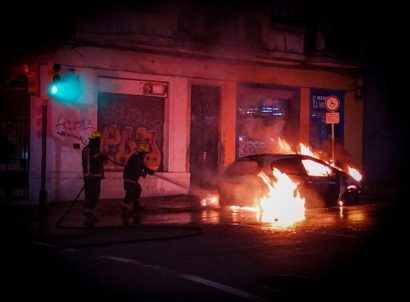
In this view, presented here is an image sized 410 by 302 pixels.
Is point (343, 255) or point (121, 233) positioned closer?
point (343, 255)

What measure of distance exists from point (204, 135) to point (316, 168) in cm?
543

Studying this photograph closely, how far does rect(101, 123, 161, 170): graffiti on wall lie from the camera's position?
725 inches

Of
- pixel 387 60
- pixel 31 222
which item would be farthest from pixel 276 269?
pixel 387 60

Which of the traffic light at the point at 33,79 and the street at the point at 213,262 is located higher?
the traffic light at the point at 33,79

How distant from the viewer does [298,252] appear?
30.3 feet

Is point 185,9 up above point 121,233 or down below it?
above

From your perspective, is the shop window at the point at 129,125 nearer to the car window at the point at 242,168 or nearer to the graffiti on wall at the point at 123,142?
the graffiti on wall at the point at 123,142

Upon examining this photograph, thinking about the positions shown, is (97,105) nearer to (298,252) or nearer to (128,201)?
(128,201)

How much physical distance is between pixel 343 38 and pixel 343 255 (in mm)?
15235

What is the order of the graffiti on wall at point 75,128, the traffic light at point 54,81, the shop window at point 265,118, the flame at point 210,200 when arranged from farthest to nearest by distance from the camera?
1. the shop window at point 265,118
2. the graffiti on wall at point 75,128
3. the flame at point 210,200
4. the traffic light at point 54,81

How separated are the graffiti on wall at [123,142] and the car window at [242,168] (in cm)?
424

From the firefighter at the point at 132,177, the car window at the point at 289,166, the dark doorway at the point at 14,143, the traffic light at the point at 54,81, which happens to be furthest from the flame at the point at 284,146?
the traffic light at the point at 54,81

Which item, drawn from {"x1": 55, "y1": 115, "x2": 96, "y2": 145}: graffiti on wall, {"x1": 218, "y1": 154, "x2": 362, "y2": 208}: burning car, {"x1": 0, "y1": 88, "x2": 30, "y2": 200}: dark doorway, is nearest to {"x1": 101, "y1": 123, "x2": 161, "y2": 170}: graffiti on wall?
{"x1": 55, "y1": 115, "x2": 96, "y2": 145}: graffiti on wall

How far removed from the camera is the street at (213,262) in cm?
691
